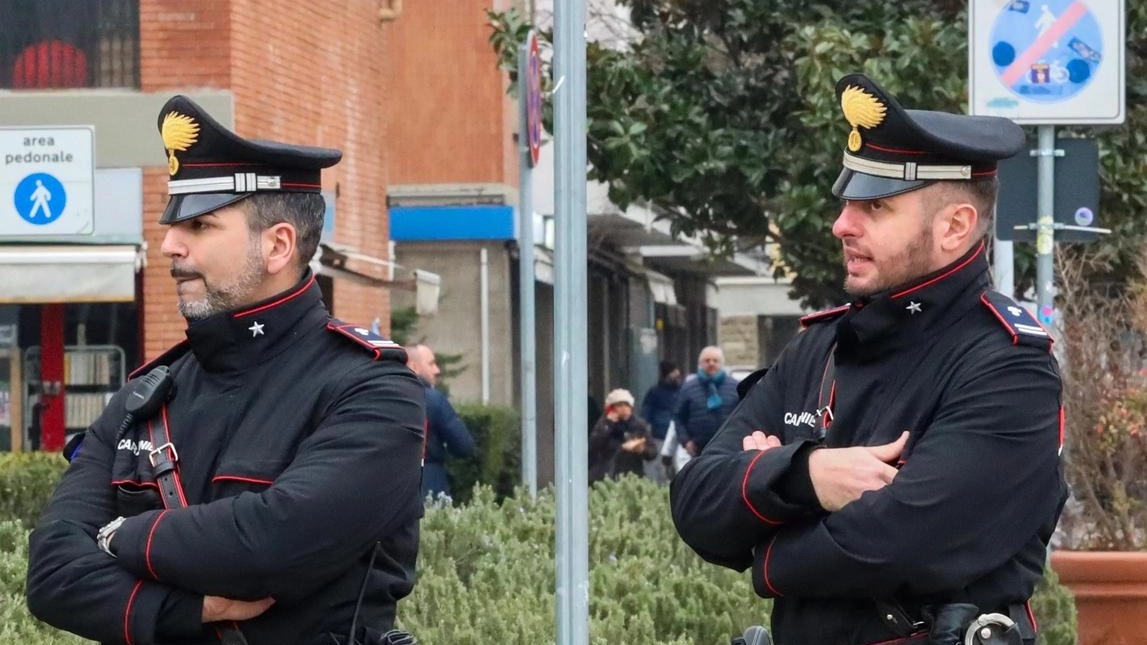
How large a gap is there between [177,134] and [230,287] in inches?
13.6

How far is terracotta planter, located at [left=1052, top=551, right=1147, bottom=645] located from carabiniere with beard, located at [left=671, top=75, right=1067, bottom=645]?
416 cm

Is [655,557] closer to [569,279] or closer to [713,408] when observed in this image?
[569,279]

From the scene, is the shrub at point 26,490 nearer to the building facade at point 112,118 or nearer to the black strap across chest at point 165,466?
the building facade at point 112,118

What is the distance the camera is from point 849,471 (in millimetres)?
3531

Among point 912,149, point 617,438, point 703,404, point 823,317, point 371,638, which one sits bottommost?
point 617,438

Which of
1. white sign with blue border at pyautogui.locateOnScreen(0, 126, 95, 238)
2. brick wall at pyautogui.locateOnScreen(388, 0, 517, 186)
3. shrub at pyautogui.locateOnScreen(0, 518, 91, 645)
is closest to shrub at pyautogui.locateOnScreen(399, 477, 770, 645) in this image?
shrub at pyautogui.locateOnScreen(0, 518, 91, 645)

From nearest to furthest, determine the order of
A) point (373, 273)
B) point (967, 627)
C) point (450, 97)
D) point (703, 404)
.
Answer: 1. point (967, 627)
2. point (703, 404)
3. point (373, 273)
4. point (450, 97)

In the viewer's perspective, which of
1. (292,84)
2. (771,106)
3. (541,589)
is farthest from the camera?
(292,84)

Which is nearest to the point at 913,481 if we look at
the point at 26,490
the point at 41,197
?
the point at 26,490

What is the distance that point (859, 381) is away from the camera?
3.70 meters

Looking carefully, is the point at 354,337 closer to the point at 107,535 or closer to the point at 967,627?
the point at 107,535

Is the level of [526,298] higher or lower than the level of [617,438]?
higher

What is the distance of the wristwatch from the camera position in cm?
369

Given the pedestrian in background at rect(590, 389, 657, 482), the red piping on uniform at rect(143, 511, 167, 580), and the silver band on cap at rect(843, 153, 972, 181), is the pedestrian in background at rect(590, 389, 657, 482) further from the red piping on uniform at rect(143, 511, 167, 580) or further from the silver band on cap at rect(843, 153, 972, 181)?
the red piping on uniform at rect(143, 511, 167, 580)
